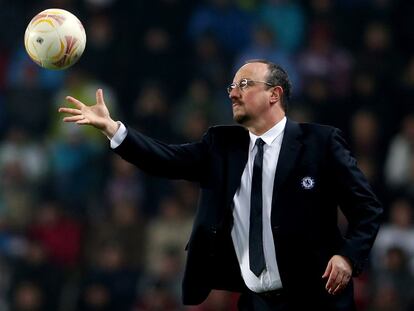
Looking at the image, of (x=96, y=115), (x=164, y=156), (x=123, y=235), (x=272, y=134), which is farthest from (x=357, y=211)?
(x=123, y=235)

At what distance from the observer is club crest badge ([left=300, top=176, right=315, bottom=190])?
6.66m

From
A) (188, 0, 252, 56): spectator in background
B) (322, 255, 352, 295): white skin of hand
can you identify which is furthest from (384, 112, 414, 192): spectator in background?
(322, 255, 352, 295): white skin of hand

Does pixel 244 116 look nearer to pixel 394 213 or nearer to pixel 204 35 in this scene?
pixel 394 213

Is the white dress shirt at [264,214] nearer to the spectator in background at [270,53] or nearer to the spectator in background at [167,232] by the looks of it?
the spectator in background at [167,232]

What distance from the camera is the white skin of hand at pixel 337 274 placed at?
6.43 meters

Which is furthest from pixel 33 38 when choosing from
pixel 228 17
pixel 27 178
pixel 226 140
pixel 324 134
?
pixel 228 17

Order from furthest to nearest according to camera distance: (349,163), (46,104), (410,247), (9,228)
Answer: (46,104) → (9,228) → (410,247) → (349,163)

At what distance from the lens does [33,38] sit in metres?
6.98

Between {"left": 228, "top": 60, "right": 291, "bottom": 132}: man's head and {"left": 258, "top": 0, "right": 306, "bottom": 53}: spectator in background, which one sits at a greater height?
{"left": 258, "top": 0, "right": 306, "bottom": 53}: spectator in background

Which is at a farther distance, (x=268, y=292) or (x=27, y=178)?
(x=27, y=178)

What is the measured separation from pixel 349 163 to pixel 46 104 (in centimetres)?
773

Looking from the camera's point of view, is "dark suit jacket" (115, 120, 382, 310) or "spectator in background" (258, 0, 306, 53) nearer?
"dark suit jacket" (115, 120, 382, 310)

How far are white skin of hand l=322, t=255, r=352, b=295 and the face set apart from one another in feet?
3.09

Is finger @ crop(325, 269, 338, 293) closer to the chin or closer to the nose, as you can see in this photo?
the chin
